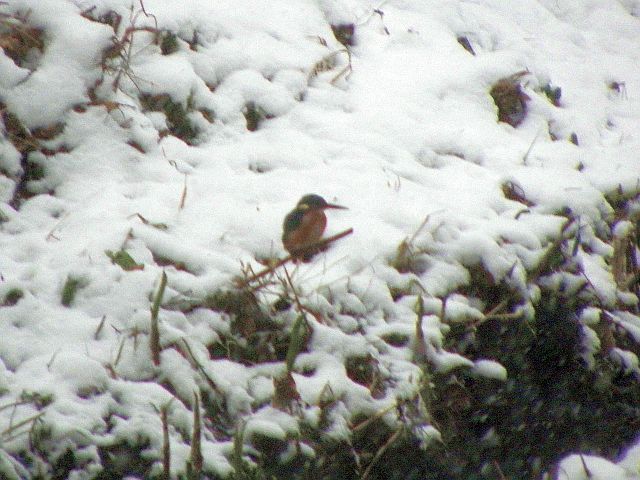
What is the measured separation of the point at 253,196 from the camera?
9.11 ft

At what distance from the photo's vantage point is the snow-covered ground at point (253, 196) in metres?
2.07

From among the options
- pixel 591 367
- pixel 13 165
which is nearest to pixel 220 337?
pixel 13 165

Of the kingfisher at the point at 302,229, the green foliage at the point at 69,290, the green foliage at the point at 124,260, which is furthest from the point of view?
the kingfisher at the point at 302,229

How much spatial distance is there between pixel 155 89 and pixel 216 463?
71.5 inches

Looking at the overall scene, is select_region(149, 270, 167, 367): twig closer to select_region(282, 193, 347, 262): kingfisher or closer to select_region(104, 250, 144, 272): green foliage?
select_region(104, 250, 144, 272): green foliage

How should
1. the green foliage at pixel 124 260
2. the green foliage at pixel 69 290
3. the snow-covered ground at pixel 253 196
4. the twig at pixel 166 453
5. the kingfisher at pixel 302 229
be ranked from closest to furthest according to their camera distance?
the twig at pixel 166 453 < the snow-covered ground at pixel 253 196 < the green foliage at pixel 69 290 < the green foliage at pixel 124 260 < the kingfisher at pixel 302 229

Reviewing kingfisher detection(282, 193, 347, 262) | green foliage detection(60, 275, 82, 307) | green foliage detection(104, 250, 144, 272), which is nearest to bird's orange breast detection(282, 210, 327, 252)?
kingfisher detection(282, 193, 347, 262)

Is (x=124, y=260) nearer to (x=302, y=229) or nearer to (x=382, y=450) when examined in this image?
(x=302, y=229)

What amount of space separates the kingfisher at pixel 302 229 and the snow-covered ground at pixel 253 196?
0.21 feet

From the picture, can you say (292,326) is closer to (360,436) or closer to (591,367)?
(360,436)

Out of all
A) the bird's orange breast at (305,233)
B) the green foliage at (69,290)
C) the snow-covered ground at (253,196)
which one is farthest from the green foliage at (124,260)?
the bird's orange breast at (305,233)

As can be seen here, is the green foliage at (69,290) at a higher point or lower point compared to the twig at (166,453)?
higher

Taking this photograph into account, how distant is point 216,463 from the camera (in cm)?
193

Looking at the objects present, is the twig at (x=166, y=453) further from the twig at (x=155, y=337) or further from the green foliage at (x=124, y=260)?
the green foliage at (x=124, y=260)
